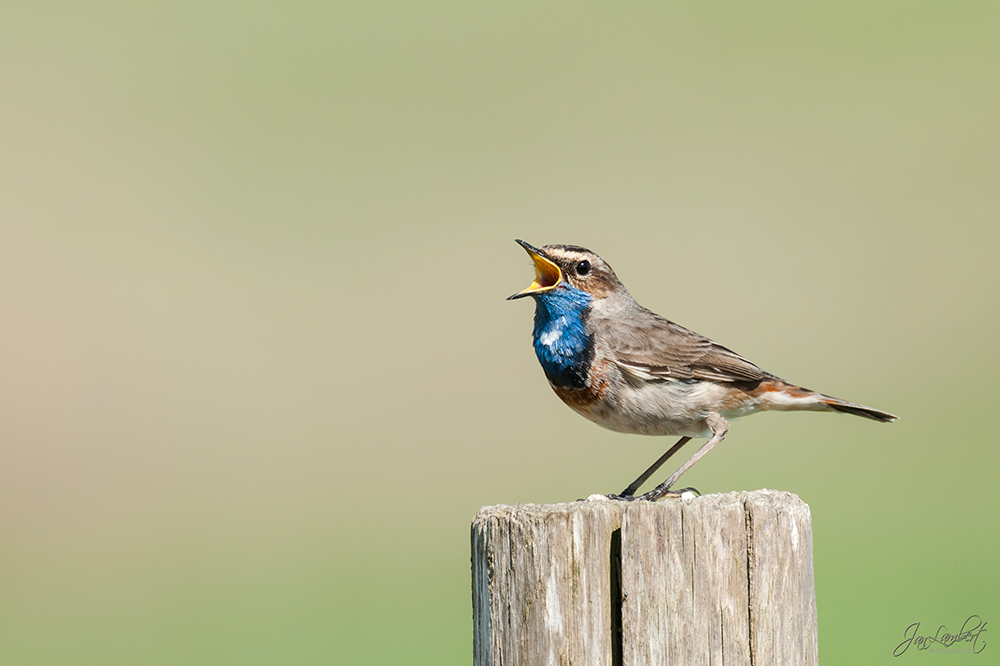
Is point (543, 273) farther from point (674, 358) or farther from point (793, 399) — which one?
point (793, 399)

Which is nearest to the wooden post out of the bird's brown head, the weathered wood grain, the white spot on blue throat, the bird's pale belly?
the weathered wood grain

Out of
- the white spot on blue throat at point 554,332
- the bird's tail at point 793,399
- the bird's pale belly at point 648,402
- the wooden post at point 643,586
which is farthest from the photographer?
the bird's tail at point 793,399

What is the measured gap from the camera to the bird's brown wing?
6605 mm

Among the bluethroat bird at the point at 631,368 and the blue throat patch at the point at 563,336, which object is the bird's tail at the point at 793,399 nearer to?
the bluethroat bird at the point at 631,368

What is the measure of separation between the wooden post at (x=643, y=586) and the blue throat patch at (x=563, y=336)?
8.63 feet

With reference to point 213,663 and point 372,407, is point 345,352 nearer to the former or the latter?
point 372,407

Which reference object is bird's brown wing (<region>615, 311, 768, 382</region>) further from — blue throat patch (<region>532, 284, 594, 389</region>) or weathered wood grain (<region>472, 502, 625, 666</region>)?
weathered wood grain (<region>472, 502, 625, 666</region>)

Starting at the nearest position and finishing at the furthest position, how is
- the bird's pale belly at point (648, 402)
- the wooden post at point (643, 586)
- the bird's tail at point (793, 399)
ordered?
the wooden post at point (643, 586) → the bird's pale belly at point (648, 402) → the bird's tail at point (793, 399)

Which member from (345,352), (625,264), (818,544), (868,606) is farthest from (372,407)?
(868,606)

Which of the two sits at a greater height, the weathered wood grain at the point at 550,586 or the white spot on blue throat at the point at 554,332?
the white spot on blue throat at the point at 554,332

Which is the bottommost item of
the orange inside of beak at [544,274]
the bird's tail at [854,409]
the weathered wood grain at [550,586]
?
the weathered wood grain at [550,586]

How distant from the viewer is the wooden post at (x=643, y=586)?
3.87 m

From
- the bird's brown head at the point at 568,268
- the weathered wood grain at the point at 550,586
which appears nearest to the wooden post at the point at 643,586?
the weathered wood grain at the point at 550,586

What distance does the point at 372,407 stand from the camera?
746 inches
